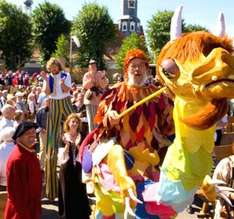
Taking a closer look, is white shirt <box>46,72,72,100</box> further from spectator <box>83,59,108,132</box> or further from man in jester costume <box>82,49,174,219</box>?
man in jester costume <box>82,49,174,219</box>

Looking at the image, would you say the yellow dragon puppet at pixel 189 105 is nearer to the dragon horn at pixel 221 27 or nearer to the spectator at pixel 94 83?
the dragon horn at pixel 221 27

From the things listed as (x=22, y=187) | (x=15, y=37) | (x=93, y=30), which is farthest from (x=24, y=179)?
(x=93, y=30)

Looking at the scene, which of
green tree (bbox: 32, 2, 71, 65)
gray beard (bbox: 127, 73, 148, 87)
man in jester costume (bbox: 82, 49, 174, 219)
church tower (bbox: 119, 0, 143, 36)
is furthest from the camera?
church tower (bbox: 119, 0, 143, 36)

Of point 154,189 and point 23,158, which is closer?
point 154,189

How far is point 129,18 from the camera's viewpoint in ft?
415

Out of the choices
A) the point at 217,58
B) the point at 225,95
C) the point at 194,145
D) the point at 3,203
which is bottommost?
the point at 3,203

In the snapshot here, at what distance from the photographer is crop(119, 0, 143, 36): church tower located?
125375 mm

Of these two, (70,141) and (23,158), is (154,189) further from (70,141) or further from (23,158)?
(70,141)

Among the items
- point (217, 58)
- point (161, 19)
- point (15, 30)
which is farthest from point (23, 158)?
point (161, 19)

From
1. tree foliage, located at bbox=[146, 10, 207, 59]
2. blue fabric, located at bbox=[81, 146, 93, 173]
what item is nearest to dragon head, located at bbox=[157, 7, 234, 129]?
blue fabric, located at bbox=[81, 146, 93, 173]

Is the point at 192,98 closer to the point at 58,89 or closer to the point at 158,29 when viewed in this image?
the point at 58,89

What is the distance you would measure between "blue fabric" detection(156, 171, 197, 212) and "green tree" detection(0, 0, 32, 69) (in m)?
44.7

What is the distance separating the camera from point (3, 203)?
612 cm

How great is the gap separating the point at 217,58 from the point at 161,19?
173 feet
